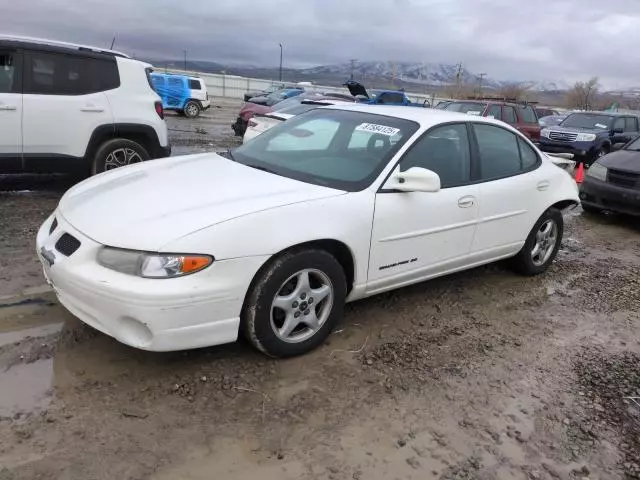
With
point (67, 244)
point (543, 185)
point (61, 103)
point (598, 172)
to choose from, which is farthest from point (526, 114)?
point (67, 244)

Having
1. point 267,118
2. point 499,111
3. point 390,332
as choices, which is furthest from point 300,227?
point 499,111

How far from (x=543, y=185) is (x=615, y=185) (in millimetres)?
3825

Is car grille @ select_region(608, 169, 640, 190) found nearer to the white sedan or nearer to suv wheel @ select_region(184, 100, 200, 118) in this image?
the white sedan

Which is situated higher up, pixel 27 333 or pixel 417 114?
pixel 417 114

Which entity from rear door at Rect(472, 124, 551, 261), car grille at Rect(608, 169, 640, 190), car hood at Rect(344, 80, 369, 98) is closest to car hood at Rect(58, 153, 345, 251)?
rear door at Rect(472, 124, 551, 261)

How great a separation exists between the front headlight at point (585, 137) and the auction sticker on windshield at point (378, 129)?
13.2 meters

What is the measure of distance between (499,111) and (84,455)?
14.2 metres

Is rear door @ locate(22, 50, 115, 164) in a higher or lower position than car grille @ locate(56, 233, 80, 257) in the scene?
higher

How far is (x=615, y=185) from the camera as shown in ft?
26.5

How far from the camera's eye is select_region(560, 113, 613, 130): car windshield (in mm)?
16242

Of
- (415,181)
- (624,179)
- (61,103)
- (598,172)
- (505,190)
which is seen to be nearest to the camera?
(415,181)

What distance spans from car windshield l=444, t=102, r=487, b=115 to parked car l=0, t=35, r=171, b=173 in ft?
31.0

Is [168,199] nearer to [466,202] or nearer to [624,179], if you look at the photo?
[466,202]

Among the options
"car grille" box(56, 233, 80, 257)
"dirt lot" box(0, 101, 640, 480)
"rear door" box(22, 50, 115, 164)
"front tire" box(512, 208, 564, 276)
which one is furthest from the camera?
"rear door" box(22, 50, 115, 164)
